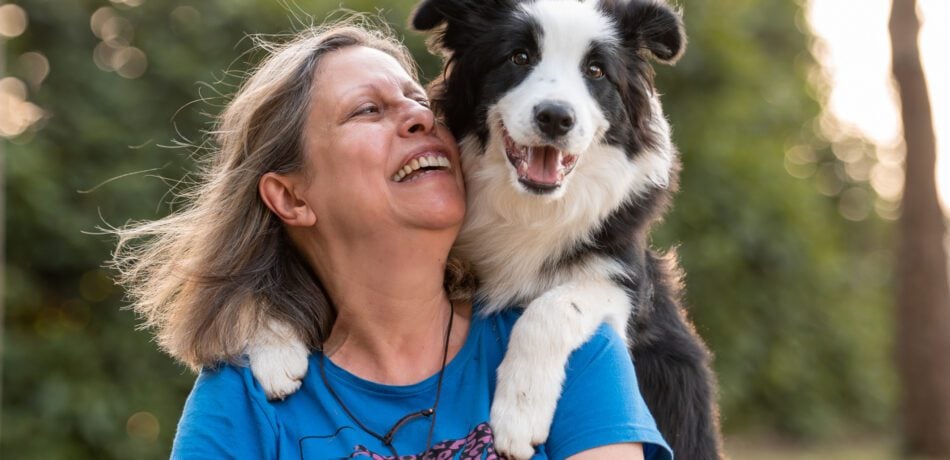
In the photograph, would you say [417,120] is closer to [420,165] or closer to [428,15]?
[420,165]

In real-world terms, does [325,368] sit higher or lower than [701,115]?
higher

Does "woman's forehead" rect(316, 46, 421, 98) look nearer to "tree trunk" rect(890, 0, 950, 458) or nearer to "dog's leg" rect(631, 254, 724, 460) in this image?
"dog's leg" rect(631, 254, 724, 460)

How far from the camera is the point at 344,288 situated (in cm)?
248

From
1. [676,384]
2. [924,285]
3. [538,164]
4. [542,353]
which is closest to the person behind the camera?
[542,353]

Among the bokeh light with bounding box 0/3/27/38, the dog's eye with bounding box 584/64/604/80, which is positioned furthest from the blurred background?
the dog's eye with bounding box 584/64/604/80

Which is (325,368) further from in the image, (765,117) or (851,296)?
(851,296)

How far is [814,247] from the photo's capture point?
912 cm

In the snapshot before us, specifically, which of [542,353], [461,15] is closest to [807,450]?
[461,15]

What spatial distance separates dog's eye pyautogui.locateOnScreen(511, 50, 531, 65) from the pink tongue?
256mm

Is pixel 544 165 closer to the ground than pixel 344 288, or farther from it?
farther from it

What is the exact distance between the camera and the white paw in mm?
2252

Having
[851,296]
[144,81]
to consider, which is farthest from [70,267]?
[851,296]

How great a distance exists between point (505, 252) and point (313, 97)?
27.8 inches

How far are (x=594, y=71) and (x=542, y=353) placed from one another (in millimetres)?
776
